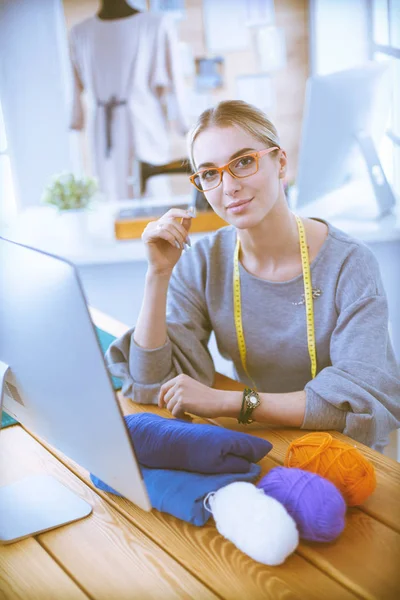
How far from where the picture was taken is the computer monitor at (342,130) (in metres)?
2.38

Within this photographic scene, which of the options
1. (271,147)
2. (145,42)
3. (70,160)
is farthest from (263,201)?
(70,160)

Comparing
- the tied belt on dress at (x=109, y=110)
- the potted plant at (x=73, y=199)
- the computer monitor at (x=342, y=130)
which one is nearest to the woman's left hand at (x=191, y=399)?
the computer monitor at (x=342, y=130)

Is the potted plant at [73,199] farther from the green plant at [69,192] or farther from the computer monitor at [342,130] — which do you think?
the computer monitor at [342,130]

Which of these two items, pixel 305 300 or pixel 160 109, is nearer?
pixel 305 300

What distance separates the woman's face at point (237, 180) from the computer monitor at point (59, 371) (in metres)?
0.61

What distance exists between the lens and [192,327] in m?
1.59

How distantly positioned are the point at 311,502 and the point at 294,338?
63cm

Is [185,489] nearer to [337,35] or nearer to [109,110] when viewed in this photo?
[109,110]

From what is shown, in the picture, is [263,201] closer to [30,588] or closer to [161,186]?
[30,588]

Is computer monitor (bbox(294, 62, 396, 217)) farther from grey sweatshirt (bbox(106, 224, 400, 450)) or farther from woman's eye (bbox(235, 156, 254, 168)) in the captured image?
woman's eye (bbox(235, 156, 254, 168))

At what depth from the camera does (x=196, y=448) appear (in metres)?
1.05

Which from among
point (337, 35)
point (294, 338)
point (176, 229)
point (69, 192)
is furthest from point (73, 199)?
point (337, 35)

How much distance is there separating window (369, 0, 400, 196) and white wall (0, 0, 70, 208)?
7.35 ft

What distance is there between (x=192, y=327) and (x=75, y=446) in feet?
2.12
